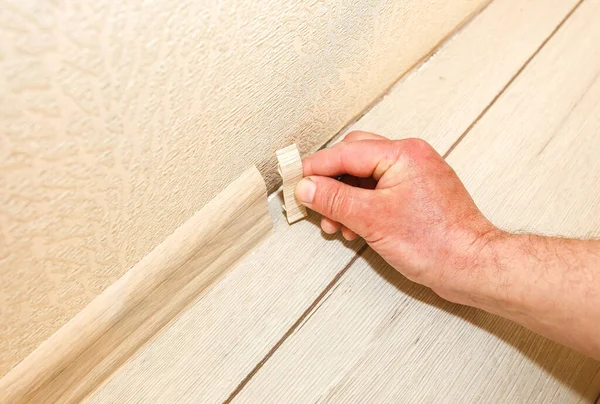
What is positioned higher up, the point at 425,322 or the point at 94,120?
the point at 94,120

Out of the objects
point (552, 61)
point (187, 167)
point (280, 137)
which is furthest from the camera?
point (552, 61)

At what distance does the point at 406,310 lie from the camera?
57cm

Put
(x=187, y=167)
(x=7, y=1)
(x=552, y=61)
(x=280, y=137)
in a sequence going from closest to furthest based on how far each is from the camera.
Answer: (x=7, y=1), (x=187, y=167), (x=280, y=137), (x=552, y=61)

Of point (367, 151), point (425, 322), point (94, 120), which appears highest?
point (94, 120)

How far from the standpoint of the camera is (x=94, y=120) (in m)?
0.34

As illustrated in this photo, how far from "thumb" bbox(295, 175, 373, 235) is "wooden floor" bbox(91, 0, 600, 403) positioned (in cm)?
7

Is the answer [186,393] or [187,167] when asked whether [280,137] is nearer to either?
[187,167]

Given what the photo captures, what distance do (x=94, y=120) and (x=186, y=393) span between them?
13.5 inches

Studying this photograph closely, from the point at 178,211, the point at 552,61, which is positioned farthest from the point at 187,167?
the point at 552,61

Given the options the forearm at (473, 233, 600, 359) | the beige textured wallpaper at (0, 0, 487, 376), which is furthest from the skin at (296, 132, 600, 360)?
the beige textured wallpaper at (0, 0, 487, 376)

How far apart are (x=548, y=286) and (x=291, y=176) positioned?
32cm

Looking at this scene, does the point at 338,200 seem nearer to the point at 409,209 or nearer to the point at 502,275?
the point at 409,209

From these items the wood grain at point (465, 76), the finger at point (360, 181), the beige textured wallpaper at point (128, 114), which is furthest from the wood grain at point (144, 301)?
the wood grain at point (465, 76)

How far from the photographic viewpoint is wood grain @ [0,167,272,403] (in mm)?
448
